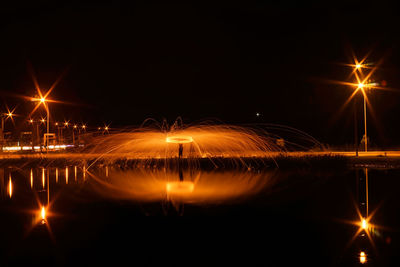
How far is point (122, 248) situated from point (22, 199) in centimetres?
660

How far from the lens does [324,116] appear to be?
197 feet

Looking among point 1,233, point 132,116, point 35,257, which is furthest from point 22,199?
point 132,116

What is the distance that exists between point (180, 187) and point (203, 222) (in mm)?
4877

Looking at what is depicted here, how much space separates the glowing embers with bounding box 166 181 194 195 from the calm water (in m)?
0.04

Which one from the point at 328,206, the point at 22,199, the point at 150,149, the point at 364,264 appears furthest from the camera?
the point at 150,149

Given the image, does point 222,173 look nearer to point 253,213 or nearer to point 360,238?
point 253,213

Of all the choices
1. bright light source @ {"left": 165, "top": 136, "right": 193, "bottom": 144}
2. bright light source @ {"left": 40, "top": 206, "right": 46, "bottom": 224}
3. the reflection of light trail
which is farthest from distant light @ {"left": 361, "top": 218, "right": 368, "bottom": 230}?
bright light source @ {"left": 165, "top": 136, "right": 193, "bottom": 144}

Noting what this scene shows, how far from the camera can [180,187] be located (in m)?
12.9

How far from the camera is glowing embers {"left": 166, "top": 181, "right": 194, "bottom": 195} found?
1187 centimetres

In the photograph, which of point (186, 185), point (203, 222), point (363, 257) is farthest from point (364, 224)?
point (186, 185)

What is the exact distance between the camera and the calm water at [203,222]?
608cm

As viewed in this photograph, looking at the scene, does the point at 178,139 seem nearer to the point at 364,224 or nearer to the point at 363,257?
the point at 364,224

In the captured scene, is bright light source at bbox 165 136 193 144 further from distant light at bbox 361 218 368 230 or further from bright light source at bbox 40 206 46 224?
distant light at bbox 361 218 368 230

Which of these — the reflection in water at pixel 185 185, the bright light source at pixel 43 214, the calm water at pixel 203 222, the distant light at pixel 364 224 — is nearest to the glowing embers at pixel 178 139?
the reflection in water at pixel 185 185
